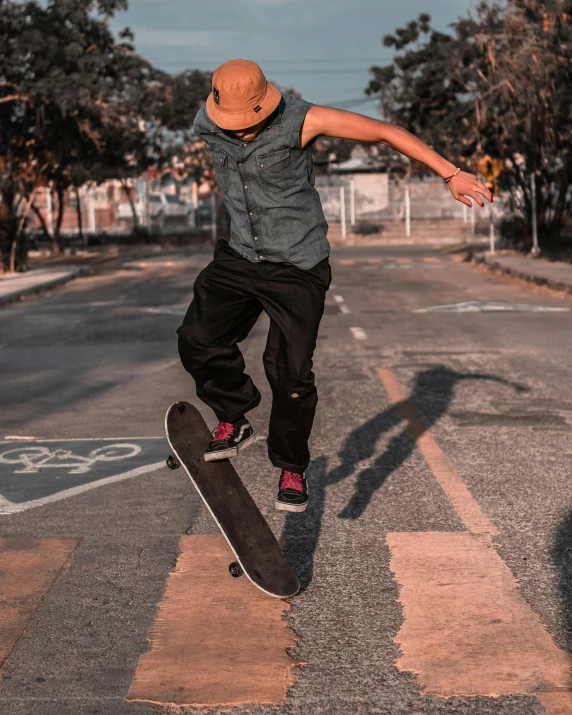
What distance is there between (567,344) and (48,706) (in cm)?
1106

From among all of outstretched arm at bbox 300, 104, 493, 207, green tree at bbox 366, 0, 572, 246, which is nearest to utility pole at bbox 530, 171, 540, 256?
green tree at bbox 366, 0, 572, 246

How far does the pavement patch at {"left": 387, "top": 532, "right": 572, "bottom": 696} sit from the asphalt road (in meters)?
0.05

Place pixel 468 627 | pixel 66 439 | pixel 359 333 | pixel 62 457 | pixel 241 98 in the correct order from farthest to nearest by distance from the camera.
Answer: pixel 359 333
pixel 66 439
pixel 62 457
pixel 241 98
pixel 468 627

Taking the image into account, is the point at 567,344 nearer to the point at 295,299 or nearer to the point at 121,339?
the point at 121,339

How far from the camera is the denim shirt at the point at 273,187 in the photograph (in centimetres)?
496

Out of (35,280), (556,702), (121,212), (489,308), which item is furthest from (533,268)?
(121,212)

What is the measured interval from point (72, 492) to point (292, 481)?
6.73 ft

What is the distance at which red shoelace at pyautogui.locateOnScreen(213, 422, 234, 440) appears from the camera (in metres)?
5.21

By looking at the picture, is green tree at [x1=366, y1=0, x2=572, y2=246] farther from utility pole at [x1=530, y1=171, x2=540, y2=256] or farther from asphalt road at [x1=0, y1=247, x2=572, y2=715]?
asphalt road at [x1=0, y1=247, x2=572, y2=715]

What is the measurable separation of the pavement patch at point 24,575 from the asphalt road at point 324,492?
4cm

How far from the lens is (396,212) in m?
62.1

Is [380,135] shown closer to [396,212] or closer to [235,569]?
[235,569]

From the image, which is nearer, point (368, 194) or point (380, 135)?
point (380, 135)

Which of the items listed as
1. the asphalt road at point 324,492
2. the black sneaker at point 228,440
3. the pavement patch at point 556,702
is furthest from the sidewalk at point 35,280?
the pavement patch at point 556,702
